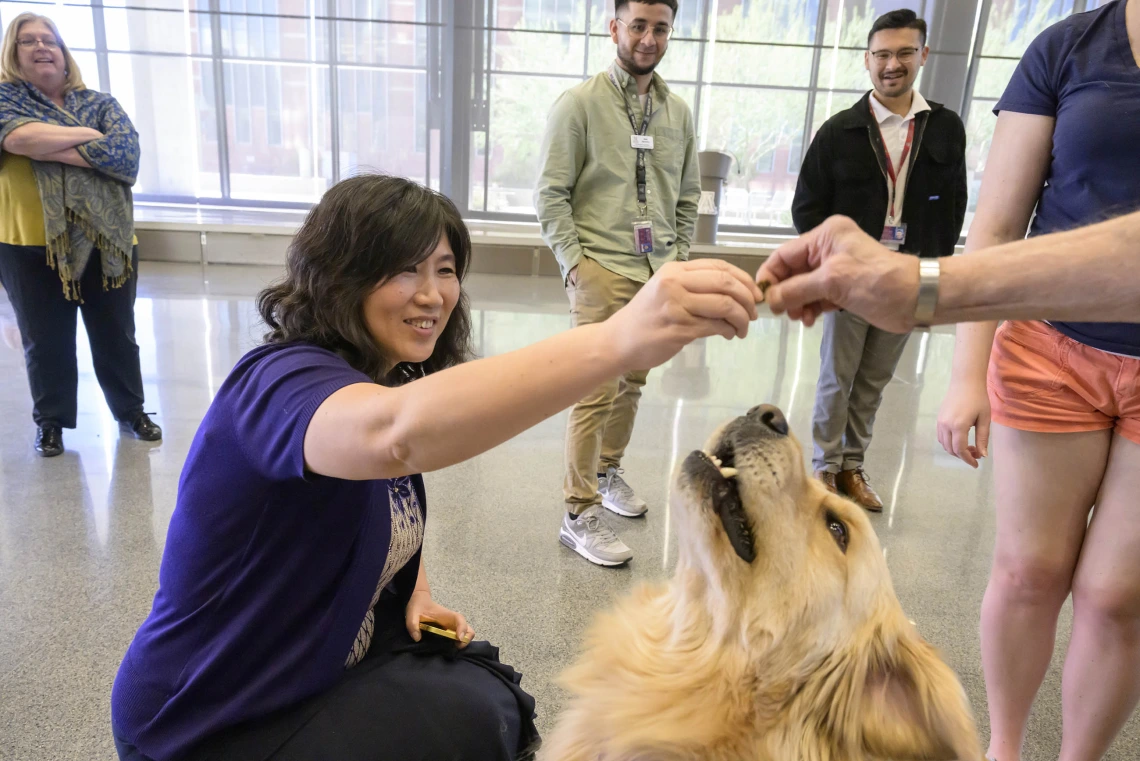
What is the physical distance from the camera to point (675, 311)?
0.93 metres

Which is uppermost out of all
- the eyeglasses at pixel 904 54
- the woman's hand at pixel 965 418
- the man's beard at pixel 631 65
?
the eyeglasses at pixel 904 54

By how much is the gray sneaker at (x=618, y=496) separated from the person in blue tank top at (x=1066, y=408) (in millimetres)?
1569

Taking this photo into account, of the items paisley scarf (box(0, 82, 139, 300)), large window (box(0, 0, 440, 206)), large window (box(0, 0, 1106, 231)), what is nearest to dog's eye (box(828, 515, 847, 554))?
paisley scarf (box(0, 82, 139, 300))

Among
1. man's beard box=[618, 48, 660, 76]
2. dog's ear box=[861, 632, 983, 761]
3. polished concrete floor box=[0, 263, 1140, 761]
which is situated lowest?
polished concrete floor box=[0, 263, 1140, 761]

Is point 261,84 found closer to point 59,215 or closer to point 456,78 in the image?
point 456,78

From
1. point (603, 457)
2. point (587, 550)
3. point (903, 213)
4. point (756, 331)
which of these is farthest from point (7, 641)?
point (756, 331)

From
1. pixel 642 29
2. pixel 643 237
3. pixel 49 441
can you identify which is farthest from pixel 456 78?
pixel 643 237

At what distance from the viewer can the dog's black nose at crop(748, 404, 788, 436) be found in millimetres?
1325

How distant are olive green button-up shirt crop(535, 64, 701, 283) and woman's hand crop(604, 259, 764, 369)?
1.95 metres

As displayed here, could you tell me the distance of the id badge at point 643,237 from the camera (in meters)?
2.93

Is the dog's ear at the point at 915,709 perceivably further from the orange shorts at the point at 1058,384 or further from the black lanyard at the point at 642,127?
the black lanyard at the point at 642,127

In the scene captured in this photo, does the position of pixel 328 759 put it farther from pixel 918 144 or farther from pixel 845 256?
pixel 918 144

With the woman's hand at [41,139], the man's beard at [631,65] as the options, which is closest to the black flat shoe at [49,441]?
the woman's hand at [41,139]

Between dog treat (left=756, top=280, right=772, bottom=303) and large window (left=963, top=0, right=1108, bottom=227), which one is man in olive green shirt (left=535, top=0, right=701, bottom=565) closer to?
dog treat (left=756, top=280, right=772, bottom=303)
